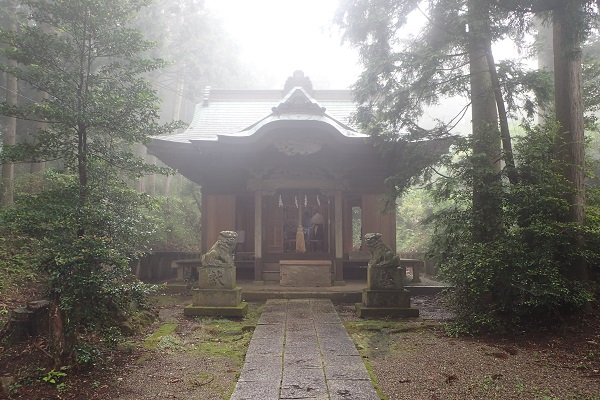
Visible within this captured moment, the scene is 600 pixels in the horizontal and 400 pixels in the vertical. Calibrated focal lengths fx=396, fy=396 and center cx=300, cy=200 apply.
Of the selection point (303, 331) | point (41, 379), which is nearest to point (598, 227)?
point (303, 331)

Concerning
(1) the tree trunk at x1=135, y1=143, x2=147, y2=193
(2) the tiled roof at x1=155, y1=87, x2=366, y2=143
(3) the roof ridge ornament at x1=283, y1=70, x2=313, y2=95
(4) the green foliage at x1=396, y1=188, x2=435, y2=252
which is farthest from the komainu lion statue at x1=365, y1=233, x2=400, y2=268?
(1) the tree trunk at x1=135, y1=143, x2=147, y2=193

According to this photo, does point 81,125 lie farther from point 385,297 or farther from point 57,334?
point 385,297

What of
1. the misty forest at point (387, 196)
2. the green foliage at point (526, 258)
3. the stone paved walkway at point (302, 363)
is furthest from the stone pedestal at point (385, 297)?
the green foliage at point (526, 258)

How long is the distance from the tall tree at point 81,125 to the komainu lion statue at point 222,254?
2694mm

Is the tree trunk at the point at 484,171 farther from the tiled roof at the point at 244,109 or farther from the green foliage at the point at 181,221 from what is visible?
the green foliage at the point at 181,221

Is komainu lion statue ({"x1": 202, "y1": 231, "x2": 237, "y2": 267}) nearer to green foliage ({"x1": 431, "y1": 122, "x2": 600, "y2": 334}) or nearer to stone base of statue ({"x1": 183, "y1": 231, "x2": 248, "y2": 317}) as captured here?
stone base of statue ({"x1": 183, "y1": 231, "x2": 248, "y2": 317})

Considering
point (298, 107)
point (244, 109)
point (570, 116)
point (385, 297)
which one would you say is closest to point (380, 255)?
point (385, 297)

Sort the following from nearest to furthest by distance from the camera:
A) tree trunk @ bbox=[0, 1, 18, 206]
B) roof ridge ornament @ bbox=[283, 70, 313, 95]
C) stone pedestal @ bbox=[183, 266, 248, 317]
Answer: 1. stone pedestal @ bbox=[183, 266, 248, 317]
2. tree trunk @ bbox=[0, 1, 18, 206]
3. roof ridge ornament @ bbox=[283, 70, 313, 95]

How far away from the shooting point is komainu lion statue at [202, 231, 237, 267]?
7051 millimetres

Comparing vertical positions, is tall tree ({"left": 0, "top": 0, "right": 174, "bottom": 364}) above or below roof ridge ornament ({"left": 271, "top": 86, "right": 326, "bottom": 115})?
below

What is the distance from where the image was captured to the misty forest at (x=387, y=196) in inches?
Answer: 156

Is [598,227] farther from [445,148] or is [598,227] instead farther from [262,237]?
[262,237]

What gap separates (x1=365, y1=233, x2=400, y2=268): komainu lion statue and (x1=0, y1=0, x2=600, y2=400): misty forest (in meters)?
0.95

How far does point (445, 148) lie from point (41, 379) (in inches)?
324
